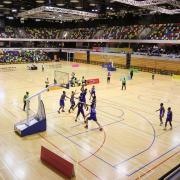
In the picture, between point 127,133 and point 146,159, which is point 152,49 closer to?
point 127,133

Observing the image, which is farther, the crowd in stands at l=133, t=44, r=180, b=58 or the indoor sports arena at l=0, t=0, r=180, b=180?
the crowd in stands at l=133, t=44, r=180, b=58

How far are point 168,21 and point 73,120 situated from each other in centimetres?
3308

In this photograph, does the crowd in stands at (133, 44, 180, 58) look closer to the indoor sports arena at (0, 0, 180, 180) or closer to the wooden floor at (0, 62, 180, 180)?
the indoor sports arena at (0, 0, 180, 180)

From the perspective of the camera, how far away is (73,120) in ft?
49.2

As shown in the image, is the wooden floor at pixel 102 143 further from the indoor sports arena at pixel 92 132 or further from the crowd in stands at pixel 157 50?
the crowd in stands at pixel 157 50

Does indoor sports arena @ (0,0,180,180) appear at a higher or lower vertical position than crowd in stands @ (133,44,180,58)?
lower

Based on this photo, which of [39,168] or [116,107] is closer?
[39,168]

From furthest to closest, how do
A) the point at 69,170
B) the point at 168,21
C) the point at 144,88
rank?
the point at 168,21
the point at 144,88
the point at 69,170

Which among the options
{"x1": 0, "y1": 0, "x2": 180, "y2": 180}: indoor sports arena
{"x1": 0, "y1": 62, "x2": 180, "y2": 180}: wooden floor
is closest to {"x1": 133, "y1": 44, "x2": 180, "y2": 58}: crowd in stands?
{"x1": 0, "y1": 0, "x2": 180, "y2": 180}: indoor sports arena

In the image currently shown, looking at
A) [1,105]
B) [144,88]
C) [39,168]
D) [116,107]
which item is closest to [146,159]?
[39,168]

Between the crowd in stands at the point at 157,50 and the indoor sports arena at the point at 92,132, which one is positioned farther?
the crowd in stands at the point at 157,50

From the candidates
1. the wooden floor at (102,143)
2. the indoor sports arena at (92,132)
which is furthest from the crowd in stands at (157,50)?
the wooden floor at (102,143)

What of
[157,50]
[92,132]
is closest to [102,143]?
[92,132]

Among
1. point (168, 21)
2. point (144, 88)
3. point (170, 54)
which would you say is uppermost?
point (168, 21)
